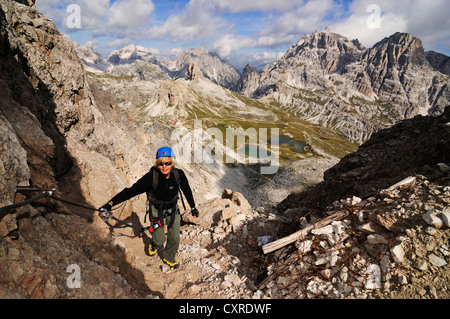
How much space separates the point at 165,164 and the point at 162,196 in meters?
1.44

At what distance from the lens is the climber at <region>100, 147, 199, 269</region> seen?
8.77 metres

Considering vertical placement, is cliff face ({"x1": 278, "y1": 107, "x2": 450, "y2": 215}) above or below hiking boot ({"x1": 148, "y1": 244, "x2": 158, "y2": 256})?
above

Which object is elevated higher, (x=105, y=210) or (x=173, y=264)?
(x=105, y=210)

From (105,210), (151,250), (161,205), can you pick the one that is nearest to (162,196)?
(161,205)

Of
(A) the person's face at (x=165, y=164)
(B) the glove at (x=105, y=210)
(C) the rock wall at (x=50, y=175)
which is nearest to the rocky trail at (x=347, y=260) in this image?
(B) the glove at (x=105, y=210)

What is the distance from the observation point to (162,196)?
9.18 metres

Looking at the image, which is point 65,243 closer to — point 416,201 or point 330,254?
point 330,254

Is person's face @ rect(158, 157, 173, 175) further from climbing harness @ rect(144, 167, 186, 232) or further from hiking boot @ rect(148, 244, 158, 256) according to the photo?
hiking boot @ rect(148, 244, 158, 256)

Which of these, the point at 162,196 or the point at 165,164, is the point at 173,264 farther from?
the point at 165,164

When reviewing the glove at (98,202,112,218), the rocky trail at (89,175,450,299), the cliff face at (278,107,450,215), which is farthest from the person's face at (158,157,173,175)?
the cliff face at (278,107,450,215)

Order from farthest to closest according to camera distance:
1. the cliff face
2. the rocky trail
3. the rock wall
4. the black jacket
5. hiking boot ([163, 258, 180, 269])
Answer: the cliff face
hiking boot ([163, 258, 180, 269])
the black jacket
the rocky trail
the rock wall

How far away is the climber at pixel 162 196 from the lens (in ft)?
28.8

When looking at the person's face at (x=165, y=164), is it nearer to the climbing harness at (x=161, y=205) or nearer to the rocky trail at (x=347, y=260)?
the climbing harness at (x=161, y=205)

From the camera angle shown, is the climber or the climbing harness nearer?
the climber
